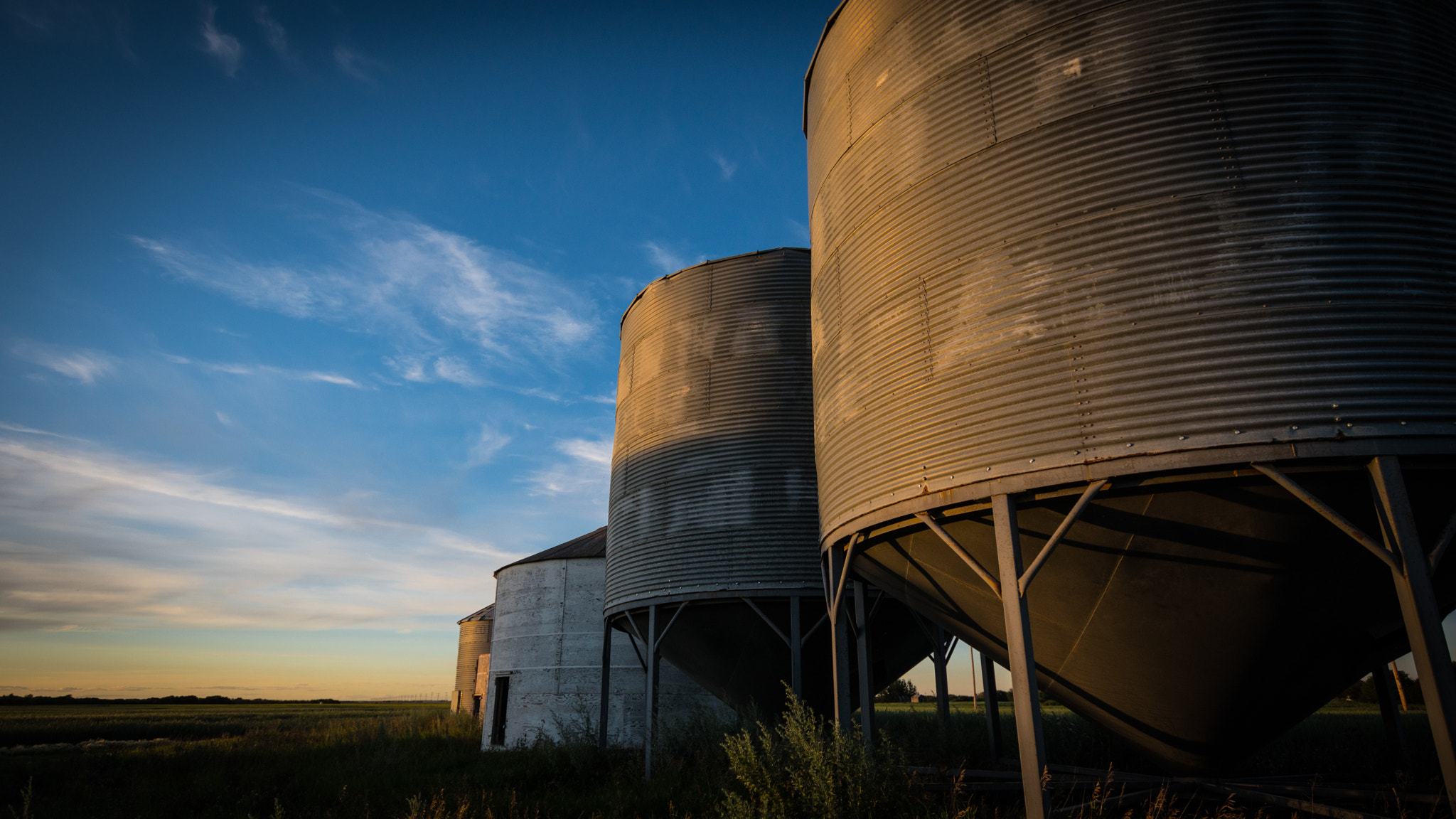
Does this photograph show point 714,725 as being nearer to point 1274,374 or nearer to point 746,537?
point 746,537

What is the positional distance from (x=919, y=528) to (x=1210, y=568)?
8.11ft

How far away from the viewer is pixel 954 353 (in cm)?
690

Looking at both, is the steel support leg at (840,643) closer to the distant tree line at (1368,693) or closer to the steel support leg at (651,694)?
the steel support leg at (651,694)

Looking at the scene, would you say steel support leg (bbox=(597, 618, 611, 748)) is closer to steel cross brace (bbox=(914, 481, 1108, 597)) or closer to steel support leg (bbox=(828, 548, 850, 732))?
steel support leg (bbox=(828, 548, 850, 732))

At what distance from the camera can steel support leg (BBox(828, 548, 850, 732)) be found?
28.3ft

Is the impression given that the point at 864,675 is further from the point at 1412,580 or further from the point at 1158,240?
the point at 1158,240

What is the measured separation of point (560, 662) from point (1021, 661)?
56.9 feet

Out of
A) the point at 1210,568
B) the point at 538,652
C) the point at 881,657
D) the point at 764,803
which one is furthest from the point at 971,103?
the point at 538,652

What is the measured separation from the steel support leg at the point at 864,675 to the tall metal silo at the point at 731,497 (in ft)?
10.4

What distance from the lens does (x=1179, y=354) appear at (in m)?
5.68

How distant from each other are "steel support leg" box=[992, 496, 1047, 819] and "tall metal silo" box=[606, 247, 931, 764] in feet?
20.7

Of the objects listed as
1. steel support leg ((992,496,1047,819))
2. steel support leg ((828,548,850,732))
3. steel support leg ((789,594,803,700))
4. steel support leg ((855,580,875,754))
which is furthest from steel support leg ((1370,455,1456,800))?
steel support leg ((789,594,803,700))

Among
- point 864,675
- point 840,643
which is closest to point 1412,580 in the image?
point 864,675

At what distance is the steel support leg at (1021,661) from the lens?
18.8ft
